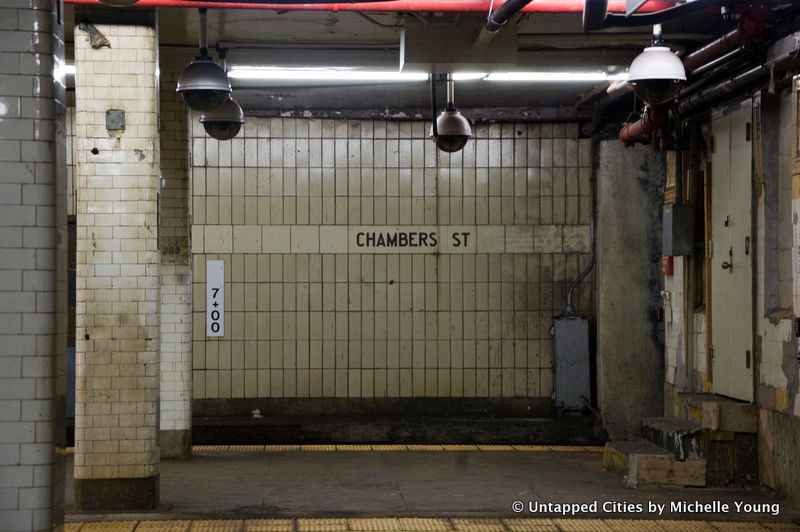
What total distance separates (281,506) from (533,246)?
18.2 ft

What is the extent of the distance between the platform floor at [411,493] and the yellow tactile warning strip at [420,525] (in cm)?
1

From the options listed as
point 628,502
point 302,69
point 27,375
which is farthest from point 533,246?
point 27,375

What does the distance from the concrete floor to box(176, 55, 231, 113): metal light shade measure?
312 cm

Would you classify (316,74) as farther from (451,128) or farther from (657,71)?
(657,71)

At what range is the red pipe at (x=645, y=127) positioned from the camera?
11.0m

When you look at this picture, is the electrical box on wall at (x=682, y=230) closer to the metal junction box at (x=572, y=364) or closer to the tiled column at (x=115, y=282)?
the metal junction box at (x=572, y=364)

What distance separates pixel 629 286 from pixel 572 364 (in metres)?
1.11

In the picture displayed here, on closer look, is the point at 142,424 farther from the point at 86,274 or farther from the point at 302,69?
the point at 302,69

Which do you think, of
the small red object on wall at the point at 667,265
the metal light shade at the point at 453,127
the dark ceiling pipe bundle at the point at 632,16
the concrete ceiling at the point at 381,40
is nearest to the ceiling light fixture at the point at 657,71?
the dark ceiling pipe bundle at the point at 632,16

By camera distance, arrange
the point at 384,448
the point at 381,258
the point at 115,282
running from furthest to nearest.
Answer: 1. the point at 381,258
2. the point at 384,448
3. the point at 115,282

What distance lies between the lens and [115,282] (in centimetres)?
870

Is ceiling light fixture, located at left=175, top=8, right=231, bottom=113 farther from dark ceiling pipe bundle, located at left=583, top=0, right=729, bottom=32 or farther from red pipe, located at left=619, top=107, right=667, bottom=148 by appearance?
red pipe, located at left=619, top=107, right=667, bottom=148

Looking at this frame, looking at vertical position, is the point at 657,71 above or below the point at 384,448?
above

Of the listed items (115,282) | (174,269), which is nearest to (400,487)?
(115,282)
